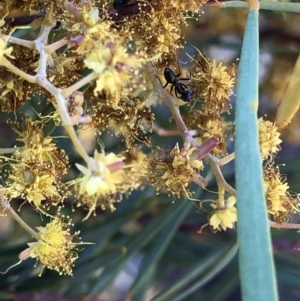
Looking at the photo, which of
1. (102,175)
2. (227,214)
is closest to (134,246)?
(227,214)

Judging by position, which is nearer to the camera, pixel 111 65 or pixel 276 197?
pixel 111 65

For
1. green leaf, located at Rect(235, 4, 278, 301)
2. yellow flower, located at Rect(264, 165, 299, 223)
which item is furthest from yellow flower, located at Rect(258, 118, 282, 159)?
green leaf, located at Rect(235, 4, 278, 301)

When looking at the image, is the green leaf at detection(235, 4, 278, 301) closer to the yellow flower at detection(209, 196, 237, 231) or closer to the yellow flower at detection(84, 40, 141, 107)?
the yellow flower at detection(84, 40, 141, 107)

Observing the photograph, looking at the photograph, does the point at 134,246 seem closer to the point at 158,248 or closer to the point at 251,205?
the point at 158,248

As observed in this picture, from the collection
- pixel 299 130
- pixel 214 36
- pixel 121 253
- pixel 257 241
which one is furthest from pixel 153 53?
pixel 299 130

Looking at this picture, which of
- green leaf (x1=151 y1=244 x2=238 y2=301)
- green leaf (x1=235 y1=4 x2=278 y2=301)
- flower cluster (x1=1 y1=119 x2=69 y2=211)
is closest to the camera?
green leaf (x1=235 y1=4 x2=278 y2=301)

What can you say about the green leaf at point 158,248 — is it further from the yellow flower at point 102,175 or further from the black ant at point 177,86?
the yellow flower at point 102,175

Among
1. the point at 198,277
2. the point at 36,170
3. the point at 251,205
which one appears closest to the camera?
the point at 251,205

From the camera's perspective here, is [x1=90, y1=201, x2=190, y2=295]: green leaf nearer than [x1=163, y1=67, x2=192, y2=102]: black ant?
No

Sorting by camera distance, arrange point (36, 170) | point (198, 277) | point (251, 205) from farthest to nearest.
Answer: point (198, 277), point (36, 170), point (251, 205)
